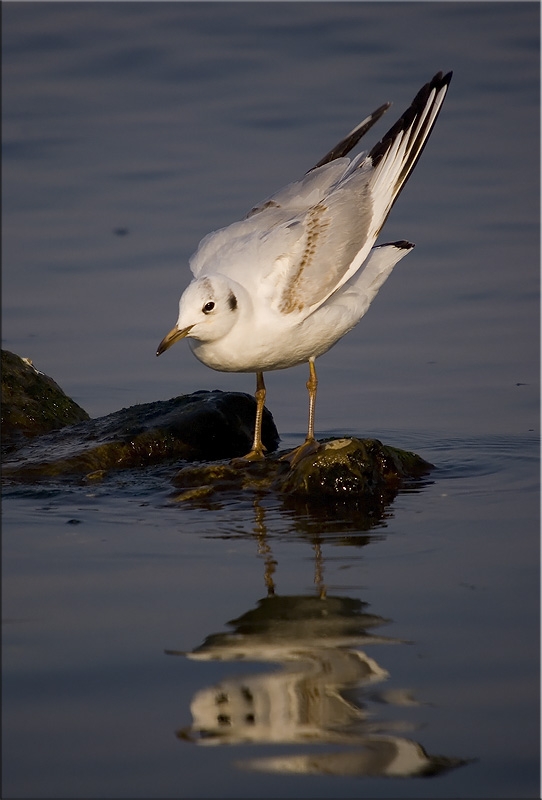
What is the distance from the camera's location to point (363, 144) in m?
11.1

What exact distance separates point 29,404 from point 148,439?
97cm

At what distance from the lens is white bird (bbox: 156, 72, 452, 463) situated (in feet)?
19.9

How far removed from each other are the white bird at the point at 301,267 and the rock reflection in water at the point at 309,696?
1756mm

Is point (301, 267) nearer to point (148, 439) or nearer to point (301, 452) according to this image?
point (301, 452)

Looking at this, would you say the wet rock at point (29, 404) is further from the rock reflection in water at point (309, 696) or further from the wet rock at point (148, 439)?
the rock reflection in water at point (309, 696)

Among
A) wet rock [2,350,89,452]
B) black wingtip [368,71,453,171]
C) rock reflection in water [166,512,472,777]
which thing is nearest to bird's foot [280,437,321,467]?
rock reflection in water [166,512,472,777]

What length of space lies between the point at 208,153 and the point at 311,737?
9.79 m

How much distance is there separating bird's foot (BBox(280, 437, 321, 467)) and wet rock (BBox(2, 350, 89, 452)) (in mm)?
1595

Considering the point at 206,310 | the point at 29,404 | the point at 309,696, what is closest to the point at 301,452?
the point at 206,310

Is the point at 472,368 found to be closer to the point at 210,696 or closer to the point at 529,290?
the point at 529,290

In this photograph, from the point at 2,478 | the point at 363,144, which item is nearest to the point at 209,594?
the point at 2,478

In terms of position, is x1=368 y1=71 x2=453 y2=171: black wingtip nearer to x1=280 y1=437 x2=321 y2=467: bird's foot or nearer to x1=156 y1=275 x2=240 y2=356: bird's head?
x1=156 y1=275 x2=240 y2=356: bird's head

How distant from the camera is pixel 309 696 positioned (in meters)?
3.78

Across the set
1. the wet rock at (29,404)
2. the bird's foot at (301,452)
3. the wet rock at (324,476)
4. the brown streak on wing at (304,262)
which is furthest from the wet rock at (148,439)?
the brown streak on wing at (304,262)
